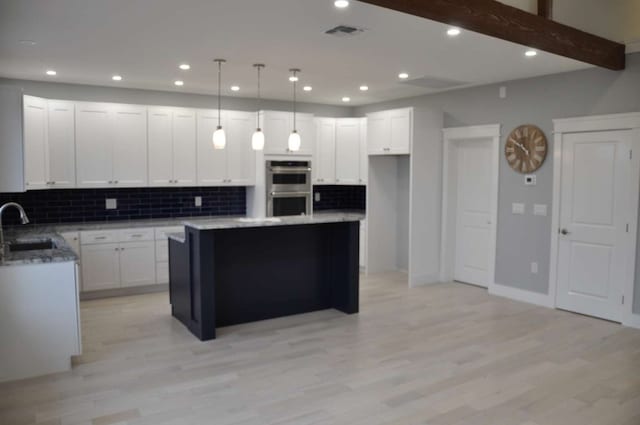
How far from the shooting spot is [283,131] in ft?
23.2

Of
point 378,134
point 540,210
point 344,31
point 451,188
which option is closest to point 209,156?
point 378,134

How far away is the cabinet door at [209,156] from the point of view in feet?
22.0

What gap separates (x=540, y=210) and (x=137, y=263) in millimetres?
4852

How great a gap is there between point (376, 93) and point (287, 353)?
4.08m

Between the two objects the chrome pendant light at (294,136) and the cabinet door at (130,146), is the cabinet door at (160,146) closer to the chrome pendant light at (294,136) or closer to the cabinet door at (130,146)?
the cabinet door at (130,146)

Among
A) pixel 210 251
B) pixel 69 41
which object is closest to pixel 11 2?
pixel 69 41

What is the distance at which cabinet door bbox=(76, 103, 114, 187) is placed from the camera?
19.5ft

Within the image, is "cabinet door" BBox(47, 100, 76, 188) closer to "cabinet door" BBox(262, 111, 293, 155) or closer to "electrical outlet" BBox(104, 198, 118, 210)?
"electrical outlet" BBox(104, 198, 118, 210)

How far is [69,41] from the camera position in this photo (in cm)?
410

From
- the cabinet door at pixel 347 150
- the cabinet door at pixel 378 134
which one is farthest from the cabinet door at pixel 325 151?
the cabinet door at pixel 378 134

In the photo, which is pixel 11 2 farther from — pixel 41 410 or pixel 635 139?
pixel 635 139

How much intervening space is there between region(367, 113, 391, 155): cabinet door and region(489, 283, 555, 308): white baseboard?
7.77 feet

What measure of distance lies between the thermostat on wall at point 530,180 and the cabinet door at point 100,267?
495 cm

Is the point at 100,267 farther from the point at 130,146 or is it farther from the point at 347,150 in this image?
the point at 347,150
